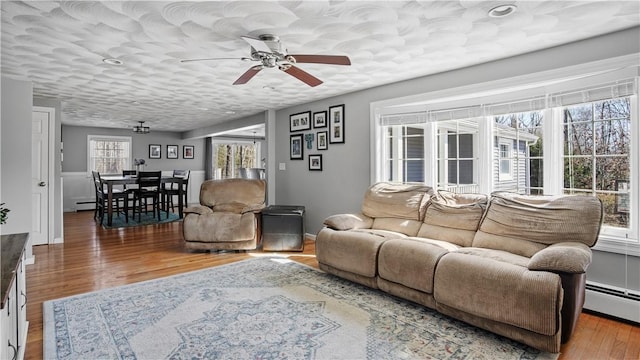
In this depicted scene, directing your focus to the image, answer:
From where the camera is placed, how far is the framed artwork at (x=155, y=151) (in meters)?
9.90

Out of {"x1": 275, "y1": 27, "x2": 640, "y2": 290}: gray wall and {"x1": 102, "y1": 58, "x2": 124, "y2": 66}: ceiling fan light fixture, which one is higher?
{"x1": 102, "y1": 58, "x2": 124, "y2": 66}: ceiling fan light fixture

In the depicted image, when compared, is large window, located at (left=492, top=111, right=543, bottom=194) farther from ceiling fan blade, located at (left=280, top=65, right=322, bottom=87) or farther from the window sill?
ceiling fan blade, located at (left=280, top=65, right=322, bottom=87)

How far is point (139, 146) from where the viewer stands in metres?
9.69

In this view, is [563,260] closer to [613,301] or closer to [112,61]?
[613,301]

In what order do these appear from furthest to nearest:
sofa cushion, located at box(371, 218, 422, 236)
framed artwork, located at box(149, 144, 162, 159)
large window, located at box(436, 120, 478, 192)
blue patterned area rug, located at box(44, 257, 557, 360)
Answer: framed artwork, located at box(149, 144, 162, 159), large window, located at box(436, 120, 478, 192), sofa cushion, located at box(371, 218, 422, 236), blue patterned area rug, located at box(44, 257, 557, 360)

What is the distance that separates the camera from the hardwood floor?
2305 millimetres

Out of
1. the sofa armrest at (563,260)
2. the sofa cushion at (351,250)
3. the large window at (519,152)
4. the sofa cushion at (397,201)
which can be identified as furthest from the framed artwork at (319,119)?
the sofa armrest at (563,260)

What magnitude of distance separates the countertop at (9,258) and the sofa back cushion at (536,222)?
310 cm

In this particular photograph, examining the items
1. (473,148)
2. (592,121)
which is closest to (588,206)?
(592,121)

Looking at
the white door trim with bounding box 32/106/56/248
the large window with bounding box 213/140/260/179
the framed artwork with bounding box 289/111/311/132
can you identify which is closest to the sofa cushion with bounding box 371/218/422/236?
the framed artwork with bounding box 289/111/311/132

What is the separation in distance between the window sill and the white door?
6478mm

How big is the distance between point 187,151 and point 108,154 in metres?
2.06

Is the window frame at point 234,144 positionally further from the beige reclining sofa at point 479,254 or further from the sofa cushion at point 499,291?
the sofa cushion at point 499,291

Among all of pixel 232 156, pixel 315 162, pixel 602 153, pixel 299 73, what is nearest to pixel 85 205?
pixel 232 156
